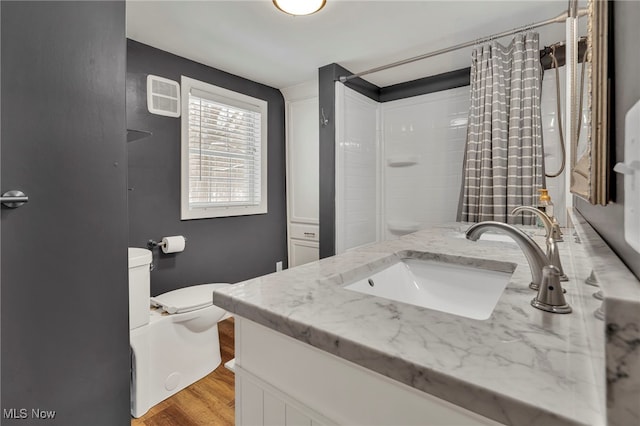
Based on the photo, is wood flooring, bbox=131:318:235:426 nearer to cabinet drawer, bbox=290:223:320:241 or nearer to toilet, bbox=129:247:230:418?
toilet, bbox=129:247:230:418

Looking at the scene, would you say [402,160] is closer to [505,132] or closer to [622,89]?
[505,132]

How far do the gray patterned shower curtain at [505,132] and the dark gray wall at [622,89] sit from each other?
6.10ft

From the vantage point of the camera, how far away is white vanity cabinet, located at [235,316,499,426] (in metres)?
0.46

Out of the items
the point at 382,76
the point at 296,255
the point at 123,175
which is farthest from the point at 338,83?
the point at 123,175

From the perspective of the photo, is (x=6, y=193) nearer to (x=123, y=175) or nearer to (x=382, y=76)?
(x=123, y=175)

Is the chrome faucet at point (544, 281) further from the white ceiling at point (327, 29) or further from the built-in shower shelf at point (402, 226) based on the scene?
the built-in shower shelf at point (402, 226)

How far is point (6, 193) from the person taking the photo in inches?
38.0

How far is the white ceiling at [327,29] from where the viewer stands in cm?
191

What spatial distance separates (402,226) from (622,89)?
9.47ft

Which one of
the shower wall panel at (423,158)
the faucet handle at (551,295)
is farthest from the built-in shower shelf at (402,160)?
the faucet handle at (551,295)

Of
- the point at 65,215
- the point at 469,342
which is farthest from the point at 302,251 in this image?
the point at 469,342

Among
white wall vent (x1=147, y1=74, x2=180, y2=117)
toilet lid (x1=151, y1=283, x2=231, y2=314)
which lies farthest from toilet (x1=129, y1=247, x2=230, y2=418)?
white wall vent (x1=147, y1=74, x2=180, y2=117)

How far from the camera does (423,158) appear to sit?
3.12 m

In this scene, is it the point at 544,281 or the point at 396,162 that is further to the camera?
the point at 396,162
